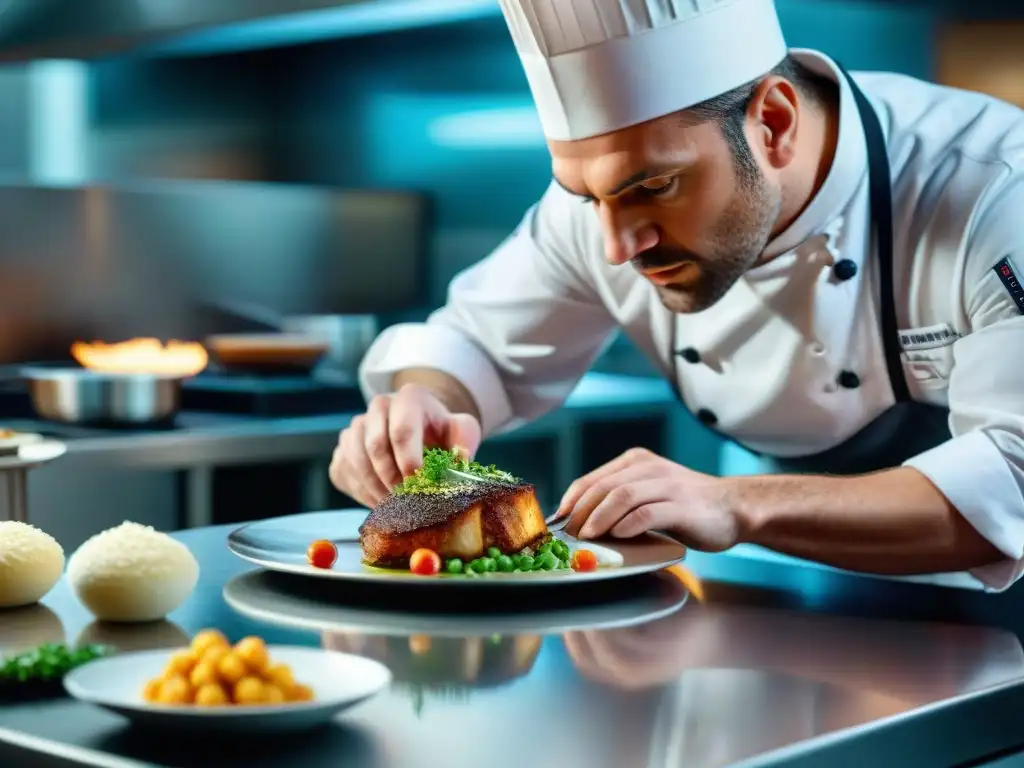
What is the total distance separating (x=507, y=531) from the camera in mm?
1473

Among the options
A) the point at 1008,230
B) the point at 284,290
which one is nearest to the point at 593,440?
the point at 284,290

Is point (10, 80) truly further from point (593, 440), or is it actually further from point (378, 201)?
point (593, 440)

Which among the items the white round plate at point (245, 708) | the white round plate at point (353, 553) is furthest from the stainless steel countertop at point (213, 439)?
the white round plate at point (245, 708)

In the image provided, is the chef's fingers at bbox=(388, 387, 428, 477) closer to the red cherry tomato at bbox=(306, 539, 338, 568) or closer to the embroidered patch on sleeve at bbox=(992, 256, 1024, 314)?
the red cherry tomato at bbox=(306, 539, 338, 568)

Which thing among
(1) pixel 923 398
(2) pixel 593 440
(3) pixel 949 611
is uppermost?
(1) pixel 923 398

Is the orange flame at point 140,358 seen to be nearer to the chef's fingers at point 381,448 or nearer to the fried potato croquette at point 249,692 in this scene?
the chef's fingers at point 381,448

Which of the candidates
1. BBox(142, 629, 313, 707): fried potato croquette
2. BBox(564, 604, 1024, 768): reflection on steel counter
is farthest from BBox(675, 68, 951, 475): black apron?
BBox(142, 629, 313, 707): fried potato croquette

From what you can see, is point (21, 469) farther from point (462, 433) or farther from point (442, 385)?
point (462, 433)

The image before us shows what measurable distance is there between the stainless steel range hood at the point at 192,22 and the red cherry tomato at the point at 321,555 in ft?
5.70

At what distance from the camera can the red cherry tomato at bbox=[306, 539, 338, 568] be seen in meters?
1.44

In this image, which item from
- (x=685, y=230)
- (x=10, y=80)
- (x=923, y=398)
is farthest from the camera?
(x=10, y=80)

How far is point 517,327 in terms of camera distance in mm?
2248

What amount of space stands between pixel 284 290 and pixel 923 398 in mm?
2671

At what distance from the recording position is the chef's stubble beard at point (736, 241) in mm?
1715
